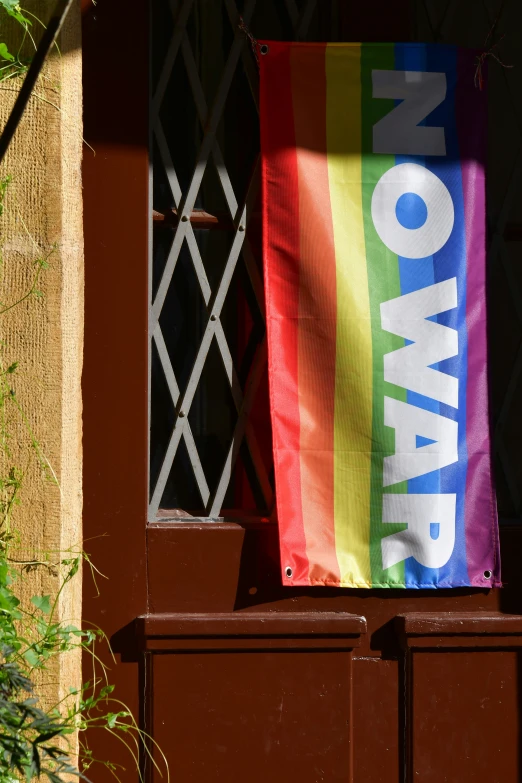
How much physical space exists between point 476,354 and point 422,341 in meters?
0.29

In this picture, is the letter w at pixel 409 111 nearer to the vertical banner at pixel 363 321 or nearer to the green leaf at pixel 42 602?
the vertical banner at pixel 363 321

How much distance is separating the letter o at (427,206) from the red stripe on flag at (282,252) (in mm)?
418

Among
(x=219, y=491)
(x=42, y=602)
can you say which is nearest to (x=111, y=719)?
(x=42, y=602)

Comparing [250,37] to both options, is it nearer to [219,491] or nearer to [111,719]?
[219,491]

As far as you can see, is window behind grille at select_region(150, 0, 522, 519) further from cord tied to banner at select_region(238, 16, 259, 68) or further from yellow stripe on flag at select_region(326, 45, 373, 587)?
yellow stripe on flag at select_region(326, 45, 373, 587)

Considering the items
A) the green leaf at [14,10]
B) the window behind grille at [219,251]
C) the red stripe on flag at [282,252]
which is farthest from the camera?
the window behind grille at [219,251]

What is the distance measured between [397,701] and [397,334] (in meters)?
1.82

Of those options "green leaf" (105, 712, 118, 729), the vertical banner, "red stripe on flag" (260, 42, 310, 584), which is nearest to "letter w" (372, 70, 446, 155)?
the vertical banner

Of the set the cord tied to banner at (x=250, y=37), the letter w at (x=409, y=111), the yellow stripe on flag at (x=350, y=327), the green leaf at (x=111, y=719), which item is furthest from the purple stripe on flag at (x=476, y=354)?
the green leaf at (x=111, y=719)

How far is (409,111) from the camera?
422cm

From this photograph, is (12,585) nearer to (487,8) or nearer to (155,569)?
(155,569)

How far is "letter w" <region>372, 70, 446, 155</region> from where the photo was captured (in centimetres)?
421

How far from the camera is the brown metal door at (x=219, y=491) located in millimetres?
4164

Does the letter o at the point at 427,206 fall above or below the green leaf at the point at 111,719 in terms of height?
above
